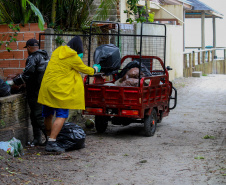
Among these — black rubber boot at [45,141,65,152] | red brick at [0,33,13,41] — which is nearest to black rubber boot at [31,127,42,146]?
black rubber boot at [45,141,65,152]

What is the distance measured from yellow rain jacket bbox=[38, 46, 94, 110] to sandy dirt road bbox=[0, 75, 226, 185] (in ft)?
2.75

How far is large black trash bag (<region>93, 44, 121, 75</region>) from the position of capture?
8586 millimetres

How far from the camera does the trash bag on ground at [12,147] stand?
6.59 meters

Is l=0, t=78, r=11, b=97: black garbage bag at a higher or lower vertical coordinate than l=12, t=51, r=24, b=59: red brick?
lower

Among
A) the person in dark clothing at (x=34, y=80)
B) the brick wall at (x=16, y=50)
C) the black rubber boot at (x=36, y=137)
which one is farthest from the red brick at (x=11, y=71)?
the black rubber boot at (x=36, y=137)

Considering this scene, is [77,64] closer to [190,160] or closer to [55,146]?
[55,146]

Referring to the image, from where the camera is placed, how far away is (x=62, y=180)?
5.75 metres

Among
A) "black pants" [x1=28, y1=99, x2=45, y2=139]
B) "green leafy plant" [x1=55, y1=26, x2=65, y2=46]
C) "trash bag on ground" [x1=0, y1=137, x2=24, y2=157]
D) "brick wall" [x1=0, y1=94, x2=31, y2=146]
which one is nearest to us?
"trash bag on ground" [x1=0, y1=137, x2=24, y2=157]

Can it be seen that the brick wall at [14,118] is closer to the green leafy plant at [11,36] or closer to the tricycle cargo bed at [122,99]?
the green leafy plant at [11,36]

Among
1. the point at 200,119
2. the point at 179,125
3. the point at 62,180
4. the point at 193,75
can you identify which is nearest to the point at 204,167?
the point at 62,180

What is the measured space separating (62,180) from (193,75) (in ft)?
58.8

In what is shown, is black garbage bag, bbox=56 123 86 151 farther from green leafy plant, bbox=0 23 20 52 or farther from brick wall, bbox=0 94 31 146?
green leafy plant, bbox=0 23 20 52

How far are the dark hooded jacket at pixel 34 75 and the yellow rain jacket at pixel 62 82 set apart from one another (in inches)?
10.4

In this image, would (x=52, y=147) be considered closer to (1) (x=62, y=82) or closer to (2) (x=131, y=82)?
(1) (x=62, y=82)
